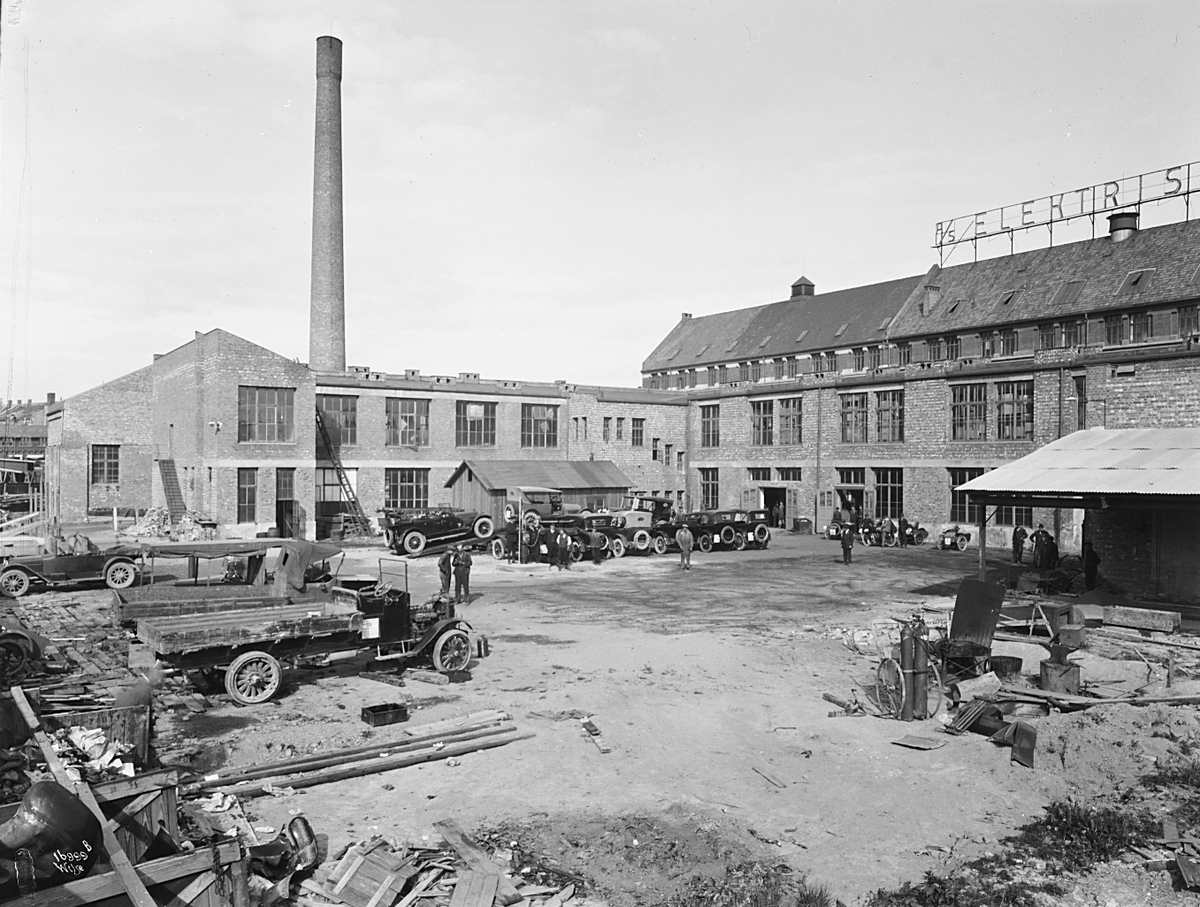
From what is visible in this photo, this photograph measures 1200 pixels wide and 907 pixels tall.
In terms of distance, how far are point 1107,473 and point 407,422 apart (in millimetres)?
29306

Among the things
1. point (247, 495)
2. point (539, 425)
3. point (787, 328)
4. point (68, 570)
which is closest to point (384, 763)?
point (68, 570)

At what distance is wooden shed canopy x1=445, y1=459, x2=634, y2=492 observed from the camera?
36.9m

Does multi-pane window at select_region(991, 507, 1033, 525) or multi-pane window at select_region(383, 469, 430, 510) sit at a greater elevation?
multi-pane window at select_region(383, 469, 430, 510)

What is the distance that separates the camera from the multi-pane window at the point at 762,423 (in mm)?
45938

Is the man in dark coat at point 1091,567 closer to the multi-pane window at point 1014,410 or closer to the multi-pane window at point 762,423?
the multi-pane window at point 1014,410

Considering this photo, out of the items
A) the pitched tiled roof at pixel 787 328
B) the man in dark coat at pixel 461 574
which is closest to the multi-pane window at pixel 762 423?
the pitched tiled roof at pixel 787 328

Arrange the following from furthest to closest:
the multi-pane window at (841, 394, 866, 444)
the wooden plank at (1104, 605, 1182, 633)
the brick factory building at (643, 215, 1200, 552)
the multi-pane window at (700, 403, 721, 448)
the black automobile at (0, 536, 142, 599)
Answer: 1. the multi-pane window at (700, 403, 721, 448)
2. the multi-pane window at (841, 394, 866, 444)
3. the brick factory building at (643, 215, 1200, 552)
4. the black automobile at (0, 536, 142, 599)
5. the wooden plank at (1104, 605, 1182, 633)

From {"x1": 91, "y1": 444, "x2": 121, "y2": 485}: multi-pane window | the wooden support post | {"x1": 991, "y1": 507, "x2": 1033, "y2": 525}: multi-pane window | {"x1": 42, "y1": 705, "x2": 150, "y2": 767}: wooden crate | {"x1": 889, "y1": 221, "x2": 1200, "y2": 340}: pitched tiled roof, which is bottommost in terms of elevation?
{"x1": 42, "y1": 705, "x2": 150, "y2": 767}: wooden crate

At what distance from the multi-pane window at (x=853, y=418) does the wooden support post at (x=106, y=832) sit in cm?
3799

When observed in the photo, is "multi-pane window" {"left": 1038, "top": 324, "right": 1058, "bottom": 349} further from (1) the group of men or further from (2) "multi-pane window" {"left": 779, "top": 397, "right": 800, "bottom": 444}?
(1) the group of men

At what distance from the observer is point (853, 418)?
4203 centimetres

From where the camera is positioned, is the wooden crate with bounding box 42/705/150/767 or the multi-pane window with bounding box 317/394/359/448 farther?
the multi-pane window with bounding box 317/394/359/448

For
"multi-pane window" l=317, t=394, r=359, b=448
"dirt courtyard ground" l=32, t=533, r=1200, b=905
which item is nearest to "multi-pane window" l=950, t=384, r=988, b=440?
"dirt courtyard ground" l=32, t=533, r=1200, b=905

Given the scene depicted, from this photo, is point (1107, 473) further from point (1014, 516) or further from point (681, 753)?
point (1014, 516)
